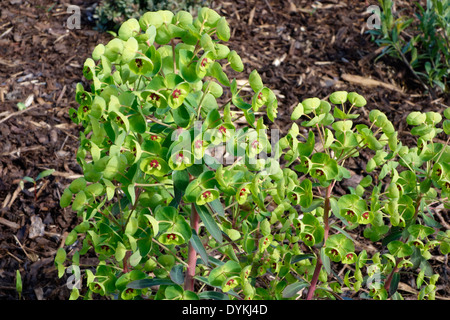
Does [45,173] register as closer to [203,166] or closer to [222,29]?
[203,166]

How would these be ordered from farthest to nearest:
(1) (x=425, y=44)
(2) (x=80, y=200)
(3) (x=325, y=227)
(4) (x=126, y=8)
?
(4) (x=126, y=8), (1) (x=425, y=44), (3) (x=325, y=227), (2) (x=80, y=200)

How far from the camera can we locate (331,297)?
2.30 m

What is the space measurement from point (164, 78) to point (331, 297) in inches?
52.8

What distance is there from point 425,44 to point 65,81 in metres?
3.07

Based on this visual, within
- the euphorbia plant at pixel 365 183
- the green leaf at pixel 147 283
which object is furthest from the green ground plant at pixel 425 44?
the green leaf at pixel 147 283

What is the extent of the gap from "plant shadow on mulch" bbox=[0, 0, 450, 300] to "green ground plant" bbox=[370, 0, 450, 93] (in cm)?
11

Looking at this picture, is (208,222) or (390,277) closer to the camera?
(208,222)

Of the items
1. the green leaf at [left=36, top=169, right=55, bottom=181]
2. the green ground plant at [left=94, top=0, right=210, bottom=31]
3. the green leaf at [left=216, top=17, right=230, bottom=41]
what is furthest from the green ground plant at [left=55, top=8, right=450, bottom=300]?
the green ground plant at [left=94, top=0, right=210, bottom=31]

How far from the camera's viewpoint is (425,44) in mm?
4141

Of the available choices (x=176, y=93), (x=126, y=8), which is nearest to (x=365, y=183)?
(x=176, y=93)

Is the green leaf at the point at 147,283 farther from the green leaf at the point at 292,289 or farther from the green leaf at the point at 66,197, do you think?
the green leaf at the point at 292,289

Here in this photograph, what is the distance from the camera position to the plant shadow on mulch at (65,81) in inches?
120
